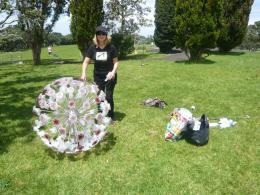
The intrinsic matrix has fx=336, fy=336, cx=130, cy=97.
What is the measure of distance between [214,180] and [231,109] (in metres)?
4.67

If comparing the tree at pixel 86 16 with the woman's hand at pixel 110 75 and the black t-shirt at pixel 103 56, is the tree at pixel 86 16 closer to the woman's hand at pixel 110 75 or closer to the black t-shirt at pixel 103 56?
the black t-shirt at pixel 103 56

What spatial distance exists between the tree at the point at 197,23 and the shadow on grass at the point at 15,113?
36.5 ft

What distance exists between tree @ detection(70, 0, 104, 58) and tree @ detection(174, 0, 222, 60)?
6.78m

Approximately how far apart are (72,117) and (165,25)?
32.0m

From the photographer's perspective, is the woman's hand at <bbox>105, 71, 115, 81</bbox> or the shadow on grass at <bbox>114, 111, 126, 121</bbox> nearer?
the woman's hand at <bbox>105, 71, 115, 81</bbox>

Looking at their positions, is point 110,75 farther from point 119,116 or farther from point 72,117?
point 119,116

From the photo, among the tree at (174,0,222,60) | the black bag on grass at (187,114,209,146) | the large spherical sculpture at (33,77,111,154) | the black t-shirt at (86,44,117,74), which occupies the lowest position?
the black bag on grass at (187,114,209,146)

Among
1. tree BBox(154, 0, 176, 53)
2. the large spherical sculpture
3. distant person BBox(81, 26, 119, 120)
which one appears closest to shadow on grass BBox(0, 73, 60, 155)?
the large spherical sculpture

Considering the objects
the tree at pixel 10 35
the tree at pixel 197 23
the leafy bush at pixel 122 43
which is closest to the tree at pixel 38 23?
the tree at pixel 10 35

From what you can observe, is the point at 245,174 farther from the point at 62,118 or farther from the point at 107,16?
the point at 107,16

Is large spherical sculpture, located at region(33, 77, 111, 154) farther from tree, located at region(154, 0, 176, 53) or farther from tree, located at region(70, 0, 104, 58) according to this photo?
tree, located at region(154, 0, 176, 53)

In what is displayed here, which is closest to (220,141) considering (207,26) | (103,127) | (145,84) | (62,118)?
(103,127)

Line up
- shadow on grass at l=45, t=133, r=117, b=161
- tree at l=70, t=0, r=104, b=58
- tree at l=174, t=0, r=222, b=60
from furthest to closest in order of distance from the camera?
tree at l=70, t=0, r=104, b=58, tree at l=174, t=0, r=222, b=60, shadow on grass at l=45, t=133, r=117, b=161

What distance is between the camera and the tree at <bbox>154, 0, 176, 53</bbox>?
121 feet
